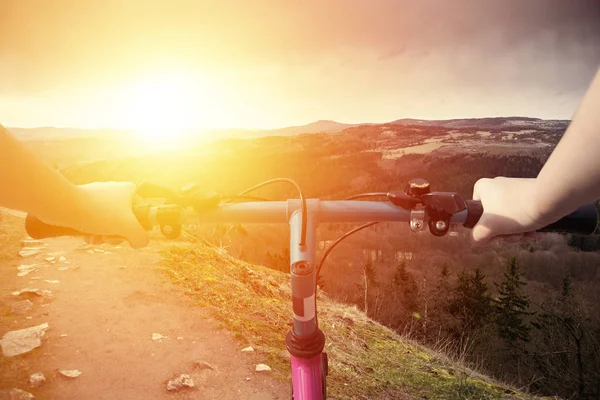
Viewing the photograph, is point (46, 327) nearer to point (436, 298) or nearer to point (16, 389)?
point (16, 389)

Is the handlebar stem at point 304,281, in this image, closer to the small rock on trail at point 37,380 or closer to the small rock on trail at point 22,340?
the small rock on trail at point 37,380

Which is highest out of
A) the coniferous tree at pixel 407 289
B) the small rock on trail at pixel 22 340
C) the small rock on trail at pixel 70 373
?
the small rock on trail at pixel 22 340

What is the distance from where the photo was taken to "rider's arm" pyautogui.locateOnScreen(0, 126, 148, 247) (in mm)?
1214

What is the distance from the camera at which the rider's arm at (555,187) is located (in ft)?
3.02

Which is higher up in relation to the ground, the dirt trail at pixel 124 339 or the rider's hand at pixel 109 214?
the rider's hand at pixel 109 214

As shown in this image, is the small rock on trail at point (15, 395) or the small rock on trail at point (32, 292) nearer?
the small rock on trail at point (15, 395)

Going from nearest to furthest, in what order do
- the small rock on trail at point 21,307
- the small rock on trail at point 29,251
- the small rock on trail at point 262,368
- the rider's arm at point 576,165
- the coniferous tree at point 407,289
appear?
1. the rider's arm at point 576,165
2. the small rock on trail at point 262,368
3. the small rock on trail at point 21,307
4. the small rock on trail at point 29,251
5. the coniferous tree at point 407,289

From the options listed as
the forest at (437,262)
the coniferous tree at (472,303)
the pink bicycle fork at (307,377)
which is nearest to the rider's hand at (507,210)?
the pink bicycle fork at (307,377)

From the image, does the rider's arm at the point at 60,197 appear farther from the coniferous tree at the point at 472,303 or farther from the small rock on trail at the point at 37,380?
the coniferous tree at the point at 472,303

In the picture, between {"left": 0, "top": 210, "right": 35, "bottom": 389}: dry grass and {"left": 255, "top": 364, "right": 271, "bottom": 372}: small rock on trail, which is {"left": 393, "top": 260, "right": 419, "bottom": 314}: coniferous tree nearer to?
{"left": 255, "top": 364, "right": 271, "bottom": 372}: small rock on trail

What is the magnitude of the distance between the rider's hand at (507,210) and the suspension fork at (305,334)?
85 cm

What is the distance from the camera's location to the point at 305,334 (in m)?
1.40

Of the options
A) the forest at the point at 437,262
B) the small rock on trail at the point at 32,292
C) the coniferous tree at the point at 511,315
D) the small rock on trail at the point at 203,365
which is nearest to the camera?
the small rock on trail at the point at 203,365

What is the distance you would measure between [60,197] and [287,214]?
1010mm
